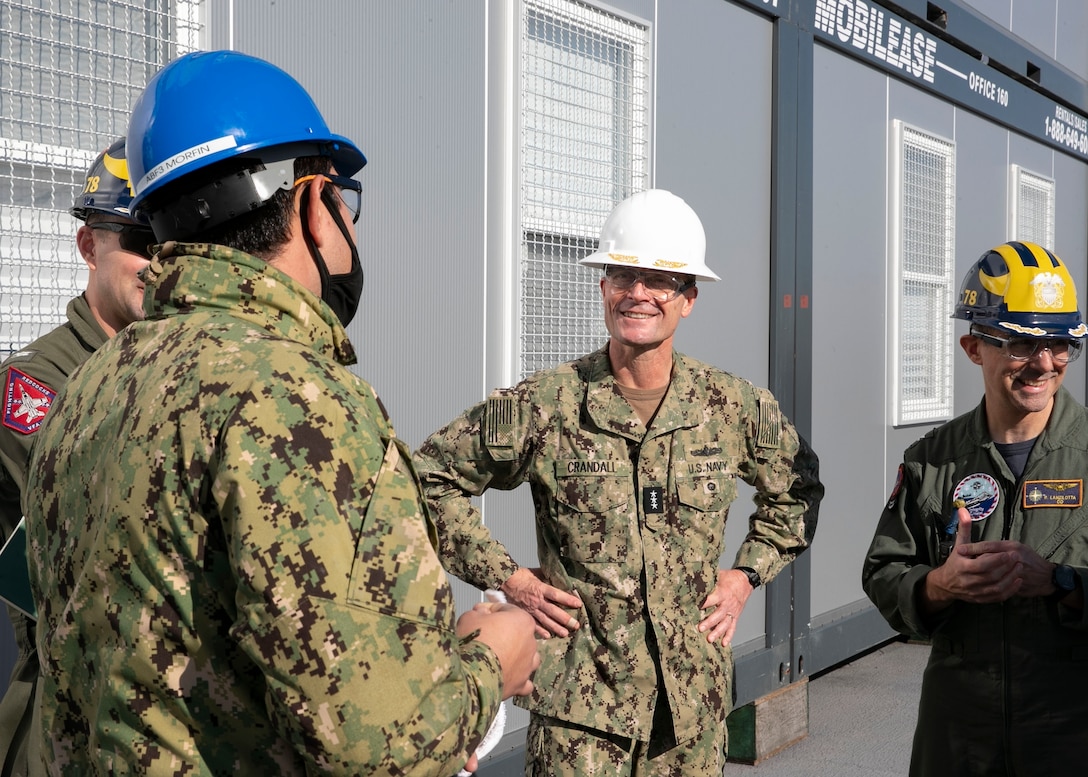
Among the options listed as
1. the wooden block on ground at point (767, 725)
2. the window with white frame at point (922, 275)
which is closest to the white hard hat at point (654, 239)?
the wooden block on ground at point (767, 725)

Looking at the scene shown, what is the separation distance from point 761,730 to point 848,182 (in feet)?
10.9

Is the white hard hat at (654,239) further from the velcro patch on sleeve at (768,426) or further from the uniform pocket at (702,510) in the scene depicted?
the uniform pocket at (702,510)

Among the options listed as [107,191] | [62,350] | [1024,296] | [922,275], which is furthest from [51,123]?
[922,275]

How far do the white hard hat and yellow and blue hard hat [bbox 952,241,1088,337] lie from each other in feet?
2.38

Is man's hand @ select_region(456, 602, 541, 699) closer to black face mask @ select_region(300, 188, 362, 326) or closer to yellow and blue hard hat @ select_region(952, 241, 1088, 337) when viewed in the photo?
black face mask @ select_region(300, 188, 362, 326)

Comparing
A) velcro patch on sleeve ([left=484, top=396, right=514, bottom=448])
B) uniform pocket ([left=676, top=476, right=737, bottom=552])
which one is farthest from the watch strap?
velcro patch on sleeve ([left=484, top=396, right=514, bottom=448])

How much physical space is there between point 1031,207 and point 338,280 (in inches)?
376

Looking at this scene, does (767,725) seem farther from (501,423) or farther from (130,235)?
(130,235)

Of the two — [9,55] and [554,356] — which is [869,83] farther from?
[9,55]

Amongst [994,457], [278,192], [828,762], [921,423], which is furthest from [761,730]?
[278,192]

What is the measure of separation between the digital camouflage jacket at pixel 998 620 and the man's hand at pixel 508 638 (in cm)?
154

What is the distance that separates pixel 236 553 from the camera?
1.16m

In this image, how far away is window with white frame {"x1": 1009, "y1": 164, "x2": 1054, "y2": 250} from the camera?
9.09m

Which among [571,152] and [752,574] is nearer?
[752,574]
